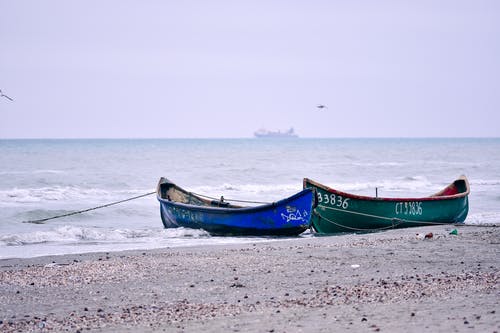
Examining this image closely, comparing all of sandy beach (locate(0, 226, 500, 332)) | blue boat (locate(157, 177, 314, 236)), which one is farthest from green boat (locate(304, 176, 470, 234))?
sandy beach (locate(0, 226, 500, 332))

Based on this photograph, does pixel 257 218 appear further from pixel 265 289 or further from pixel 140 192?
pixel 140 192

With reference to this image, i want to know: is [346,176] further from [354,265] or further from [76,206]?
[354,265]

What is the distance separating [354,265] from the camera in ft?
35.4

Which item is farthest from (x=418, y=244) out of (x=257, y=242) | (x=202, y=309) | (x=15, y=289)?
(x=15, y=289)

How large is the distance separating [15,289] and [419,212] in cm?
1115


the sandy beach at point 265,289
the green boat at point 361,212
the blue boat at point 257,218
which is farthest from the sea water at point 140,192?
the sandy beach at point 265,289

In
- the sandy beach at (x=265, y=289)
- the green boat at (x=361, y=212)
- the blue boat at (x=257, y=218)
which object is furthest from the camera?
the green boat at (x=361, y=212)

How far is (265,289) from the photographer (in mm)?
9086

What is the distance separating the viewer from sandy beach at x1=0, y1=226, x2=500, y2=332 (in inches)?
288

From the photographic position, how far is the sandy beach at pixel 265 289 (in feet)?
24.0

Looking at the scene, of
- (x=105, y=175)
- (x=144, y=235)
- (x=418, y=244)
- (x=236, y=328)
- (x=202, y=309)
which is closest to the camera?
(x=236, y=328)

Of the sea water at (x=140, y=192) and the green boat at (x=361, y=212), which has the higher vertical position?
the green boat at (x=361, y=212)

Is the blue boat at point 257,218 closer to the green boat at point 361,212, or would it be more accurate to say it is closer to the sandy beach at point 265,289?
the green boat at point 361,212

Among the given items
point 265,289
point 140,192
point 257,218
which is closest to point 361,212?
point 257,218
